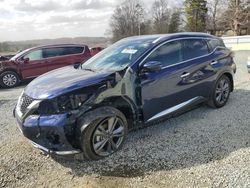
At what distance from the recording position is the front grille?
3.70 m

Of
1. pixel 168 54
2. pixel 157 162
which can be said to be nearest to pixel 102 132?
pixel 157 162

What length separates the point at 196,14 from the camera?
4812cm

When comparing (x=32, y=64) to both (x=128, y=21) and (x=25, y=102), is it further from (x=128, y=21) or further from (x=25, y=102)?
(x=128, y=21)

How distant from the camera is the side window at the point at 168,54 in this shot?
14.5 feet

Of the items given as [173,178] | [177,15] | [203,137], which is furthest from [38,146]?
[177,15]

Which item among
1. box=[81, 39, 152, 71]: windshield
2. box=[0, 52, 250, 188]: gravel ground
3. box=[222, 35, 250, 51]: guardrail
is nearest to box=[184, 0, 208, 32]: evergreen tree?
box=[222, 35, 250, 51]: guardrail

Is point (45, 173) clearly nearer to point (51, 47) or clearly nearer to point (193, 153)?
point (193, 153)

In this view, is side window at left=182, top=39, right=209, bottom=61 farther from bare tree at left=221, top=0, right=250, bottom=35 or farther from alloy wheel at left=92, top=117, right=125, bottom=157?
bare tree at left=221, top=0, right=250, bottom=35

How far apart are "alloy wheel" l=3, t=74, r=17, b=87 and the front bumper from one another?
757 centimetres

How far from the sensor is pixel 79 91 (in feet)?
11.7

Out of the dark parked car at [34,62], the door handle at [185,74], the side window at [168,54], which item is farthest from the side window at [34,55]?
the door handle at [185,74]

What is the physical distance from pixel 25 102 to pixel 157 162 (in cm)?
193

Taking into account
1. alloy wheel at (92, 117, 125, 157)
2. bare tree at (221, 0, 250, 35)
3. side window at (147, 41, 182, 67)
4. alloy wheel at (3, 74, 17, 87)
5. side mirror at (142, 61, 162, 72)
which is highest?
bare tree at (221, 0, 250, 35)

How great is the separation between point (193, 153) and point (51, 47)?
8.53m
